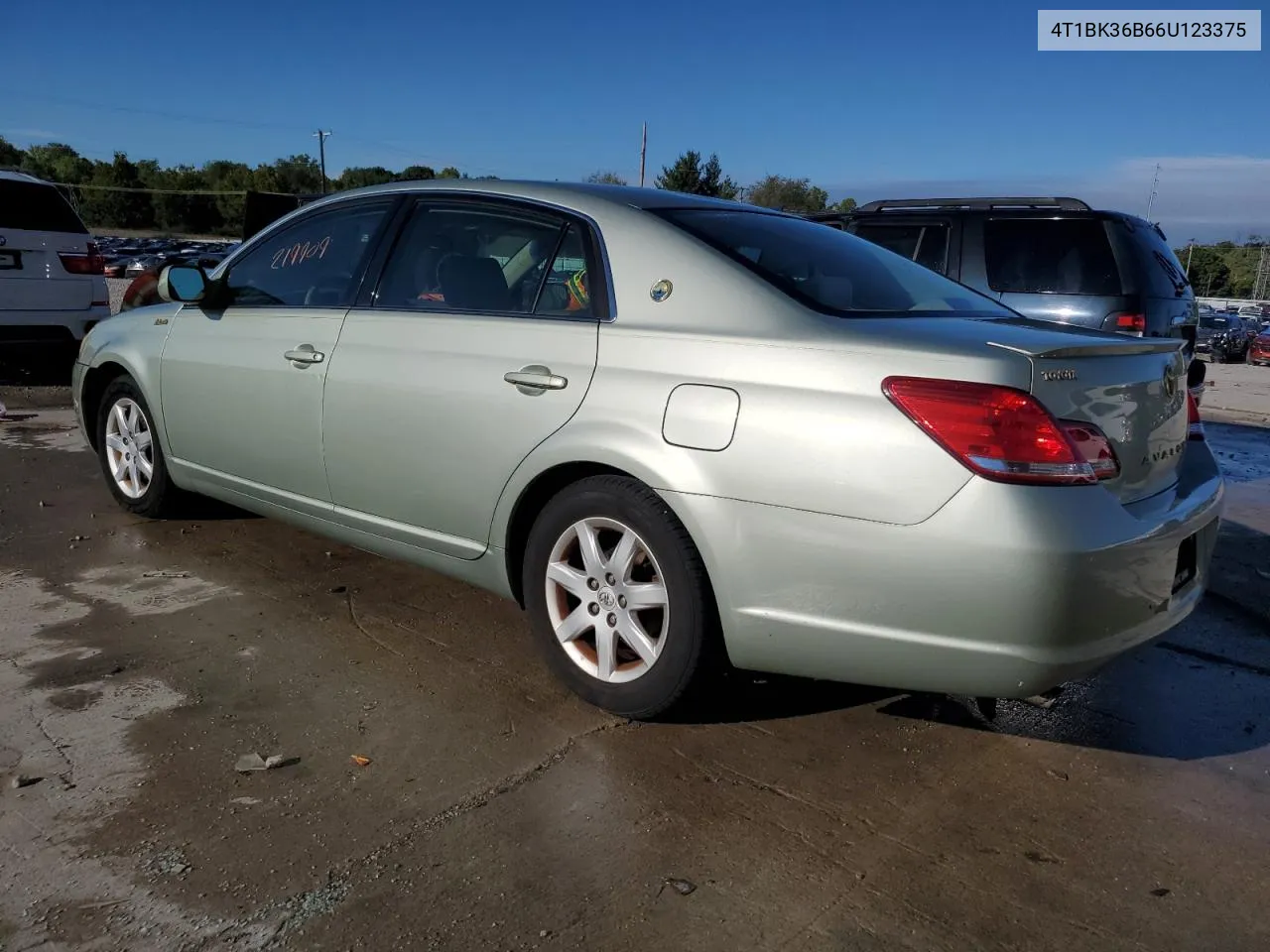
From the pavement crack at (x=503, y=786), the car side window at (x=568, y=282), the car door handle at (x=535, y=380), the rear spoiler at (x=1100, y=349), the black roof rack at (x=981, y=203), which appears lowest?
the pavement crack at (x=503, y=786)

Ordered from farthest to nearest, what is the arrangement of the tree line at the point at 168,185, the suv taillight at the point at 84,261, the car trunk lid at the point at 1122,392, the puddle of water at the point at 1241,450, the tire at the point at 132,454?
the tree line at the point at 168,185
the suv taillight at the point at 84,261
the puddle of water at the point at 1241,450
the tire at the point at 132,454
the car trunk lid at the point at 1122,392

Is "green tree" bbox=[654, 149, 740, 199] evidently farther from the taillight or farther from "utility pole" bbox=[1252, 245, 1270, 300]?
"utility pole" bbox=[1252, 245, 1270, 300]

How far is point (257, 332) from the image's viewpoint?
430cm

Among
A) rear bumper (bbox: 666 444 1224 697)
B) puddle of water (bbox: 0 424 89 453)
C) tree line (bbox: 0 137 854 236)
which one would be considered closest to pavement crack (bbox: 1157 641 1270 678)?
rear bumper (bbox: 666 444 1224 697)

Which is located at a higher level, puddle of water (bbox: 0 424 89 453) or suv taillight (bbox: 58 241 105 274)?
suv taillight (bbox: 58 241 105 274)

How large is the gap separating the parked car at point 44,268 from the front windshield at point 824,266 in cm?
749

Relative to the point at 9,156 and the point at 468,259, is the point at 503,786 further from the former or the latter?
the point at 9,156

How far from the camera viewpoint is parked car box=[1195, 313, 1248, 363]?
29.0 meters

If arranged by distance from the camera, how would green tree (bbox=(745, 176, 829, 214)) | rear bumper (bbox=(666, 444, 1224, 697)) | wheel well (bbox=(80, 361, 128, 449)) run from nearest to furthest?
rear bumper (bbox=(666, 444, 1224, 697))
wheel well (bbox=(80, 361, 128, 449))
green tree (bbox=(745, 176, 829, 214))

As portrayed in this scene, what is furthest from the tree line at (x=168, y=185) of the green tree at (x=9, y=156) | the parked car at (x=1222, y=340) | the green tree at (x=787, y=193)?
the parked car at (x=1222, y=340)

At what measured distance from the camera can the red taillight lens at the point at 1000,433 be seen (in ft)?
8.16

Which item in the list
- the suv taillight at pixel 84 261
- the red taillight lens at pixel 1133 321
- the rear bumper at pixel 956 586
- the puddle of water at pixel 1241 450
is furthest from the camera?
the suv taillight at pixel 84 261

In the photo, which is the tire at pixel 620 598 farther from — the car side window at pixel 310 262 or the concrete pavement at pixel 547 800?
the car side window at pixel 310 262

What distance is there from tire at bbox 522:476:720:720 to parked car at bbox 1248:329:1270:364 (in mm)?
28492
